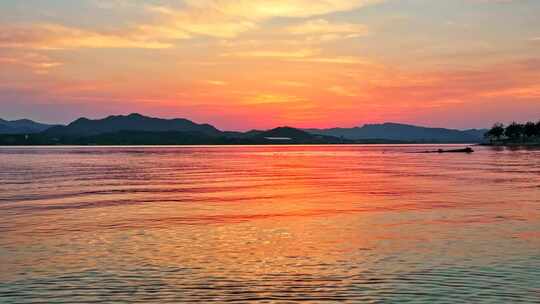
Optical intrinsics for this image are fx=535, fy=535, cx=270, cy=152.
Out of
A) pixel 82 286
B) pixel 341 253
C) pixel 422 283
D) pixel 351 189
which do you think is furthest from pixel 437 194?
pixel 82 286

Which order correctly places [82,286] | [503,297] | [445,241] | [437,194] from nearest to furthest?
[503,297] → [82,286] → [445,241] → [437,194]

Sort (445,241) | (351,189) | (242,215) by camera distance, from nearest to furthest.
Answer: (445,241) → (242,215) → (351,189)

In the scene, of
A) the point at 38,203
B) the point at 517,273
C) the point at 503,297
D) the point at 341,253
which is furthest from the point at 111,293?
the point at 38,203

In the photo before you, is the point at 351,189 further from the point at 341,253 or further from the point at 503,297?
the point at 503,297

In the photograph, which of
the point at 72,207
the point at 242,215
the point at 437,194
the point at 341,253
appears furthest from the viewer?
the point at 437,194

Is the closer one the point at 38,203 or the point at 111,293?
the point at 111,293

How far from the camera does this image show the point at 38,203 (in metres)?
48.1

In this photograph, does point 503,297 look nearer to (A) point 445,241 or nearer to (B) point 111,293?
(A) point 445,241

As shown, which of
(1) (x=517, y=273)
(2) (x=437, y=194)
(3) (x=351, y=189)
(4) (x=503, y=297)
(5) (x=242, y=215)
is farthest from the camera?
(3) (x=351, y=189)

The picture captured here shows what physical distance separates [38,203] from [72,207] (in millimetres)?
4860

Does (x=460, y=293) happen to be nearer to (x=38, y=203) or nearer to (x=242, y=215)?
(x=242, y=215)

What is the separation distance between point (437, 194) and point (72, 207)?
119ft

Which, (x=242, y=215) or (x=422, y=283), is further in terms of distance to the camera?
(x=242, y=215)

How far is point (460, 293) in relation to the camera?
18859mm
